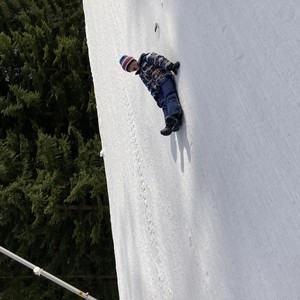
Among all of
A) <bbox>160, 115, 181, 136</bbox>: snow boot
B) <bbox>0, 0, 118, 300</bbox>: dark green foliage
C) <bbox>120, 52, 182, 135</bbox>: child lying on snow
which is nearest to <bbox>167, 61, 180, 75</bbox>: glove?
<bbox>120, 52, 182, 135</bbox>: child lying on snow

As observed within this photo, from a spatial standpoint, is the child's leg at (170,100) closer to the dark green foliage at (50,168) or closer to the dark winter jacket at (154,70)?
the dark winter jacket at (154,70)

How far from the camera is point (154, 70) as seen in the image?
2.29m

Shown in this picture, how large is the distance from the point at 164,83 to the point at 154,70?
120 millimetres

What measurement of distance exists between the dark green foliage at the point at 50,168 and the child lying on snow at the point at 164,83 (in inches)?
119

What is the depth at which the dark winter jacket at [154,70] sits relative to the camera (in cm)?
220

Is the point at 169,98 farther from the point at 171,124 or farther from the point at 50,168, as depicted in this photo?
the point at 50,168

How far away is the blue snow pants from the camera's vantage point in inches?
80.4

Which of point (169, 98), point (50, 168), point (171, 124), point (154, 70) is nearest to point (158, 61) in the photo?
point (154, 70)

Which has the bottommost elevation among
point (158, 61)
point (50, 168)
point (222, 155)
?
point (50, 168)

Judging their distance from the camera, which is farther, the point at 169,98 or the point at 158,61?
the point at 158,61

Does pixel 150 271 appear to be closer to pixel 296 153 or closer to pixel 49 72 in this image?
pixel 296 153

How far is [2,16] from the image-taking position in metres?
6.91

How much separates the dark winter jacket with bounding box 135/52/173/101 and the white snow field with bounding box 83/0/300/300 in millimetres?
52

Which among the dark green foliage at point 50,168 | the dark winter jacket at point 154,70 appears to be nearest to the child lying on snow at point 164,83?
the dark winter jacket at point 154,70
